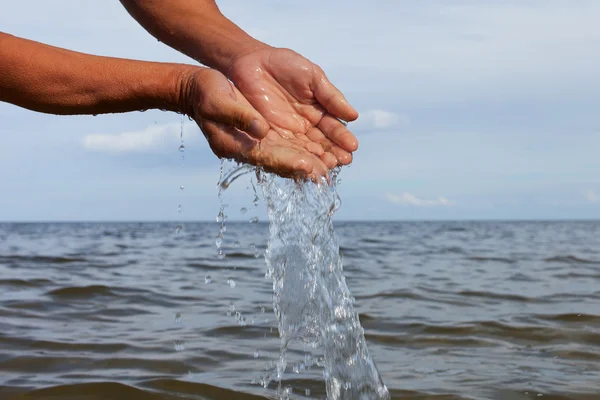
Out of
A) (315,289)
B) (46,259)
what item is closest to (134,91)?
(315,289)

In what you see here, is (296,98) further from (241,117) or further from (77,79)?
(77,79)

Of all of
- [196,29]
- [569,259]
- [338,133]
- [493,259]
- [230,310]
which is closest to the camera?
[338,133]

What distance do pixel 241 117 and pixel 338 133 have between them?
25.4 inches

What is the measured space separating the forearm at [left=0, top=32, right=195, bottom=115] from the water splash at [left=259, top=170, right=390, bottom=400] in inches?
27.2

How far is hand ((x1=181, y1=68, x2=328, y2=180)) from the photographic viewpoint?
7.82ft

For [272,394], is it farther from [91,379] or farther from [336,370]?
[91,379]

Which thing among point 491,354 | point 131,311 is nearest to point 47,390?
point 131,311

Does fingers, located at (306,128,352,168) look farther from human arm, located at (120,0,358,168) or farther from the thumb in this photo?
the thumb

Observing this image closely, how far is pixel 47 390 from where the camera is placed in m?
3.52

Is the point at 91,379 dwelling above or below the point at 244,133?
below

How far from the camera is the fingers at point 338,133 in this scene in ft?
9.44

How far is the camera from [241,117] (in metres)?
2.38

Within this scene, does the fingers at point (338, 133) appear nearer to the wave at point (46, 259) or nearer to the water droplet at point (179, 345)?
the water droplet at point (179, 345)

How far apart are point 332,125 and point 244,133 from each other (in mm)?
590
